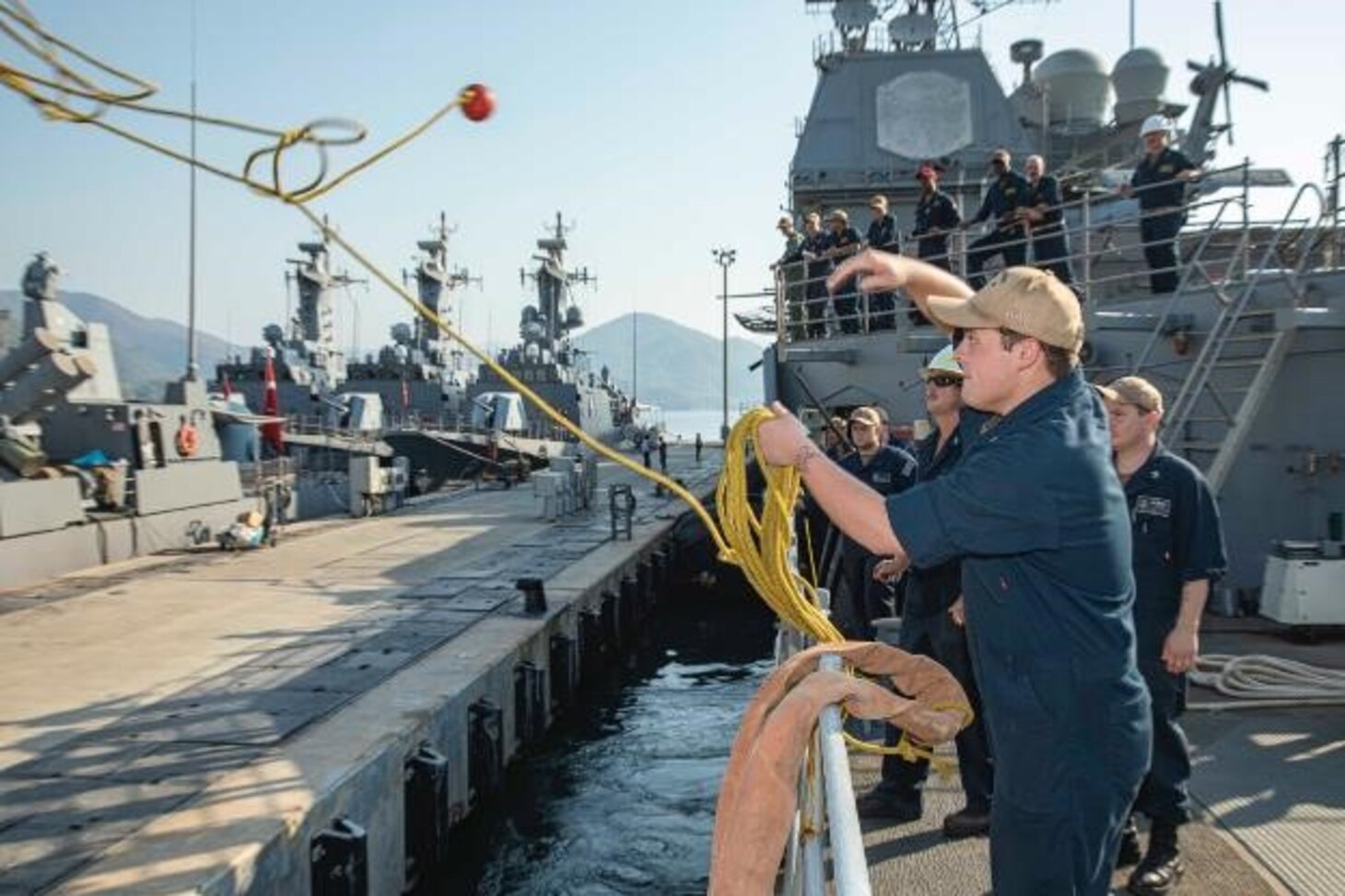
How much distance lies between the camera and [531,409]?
135 feet

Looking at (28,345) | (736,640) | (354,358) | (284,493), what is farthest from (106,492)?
(354,358)

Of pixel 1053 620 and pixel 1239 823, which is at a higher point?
pixel 1053 620

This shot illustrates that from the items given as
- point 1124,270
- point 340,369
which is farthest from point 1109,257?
point 340,369

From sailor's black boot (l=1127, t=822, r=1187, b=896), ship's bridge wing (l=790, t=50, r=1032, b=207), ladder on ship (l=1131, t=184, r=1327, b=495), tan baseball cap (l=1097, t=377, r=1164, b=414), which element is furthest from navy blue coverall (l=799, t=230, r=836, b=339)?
sailor's black boot (l=1127, t=822, r=1187, b=896)

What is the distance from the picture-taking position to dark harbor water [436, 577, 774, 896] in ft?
24.3

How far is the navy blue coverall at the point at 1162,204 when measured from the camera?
9.52m

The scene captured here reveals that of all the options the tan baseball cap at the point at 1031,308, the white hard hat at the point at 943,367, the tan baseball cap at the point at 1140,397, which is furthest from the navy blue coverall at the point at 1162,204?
the tan baseball cap at the point at 1031,308

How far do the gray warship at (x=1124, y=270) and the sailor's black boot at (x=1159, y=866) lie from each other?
3983 mm

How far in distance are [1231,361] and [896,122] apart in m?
14.2

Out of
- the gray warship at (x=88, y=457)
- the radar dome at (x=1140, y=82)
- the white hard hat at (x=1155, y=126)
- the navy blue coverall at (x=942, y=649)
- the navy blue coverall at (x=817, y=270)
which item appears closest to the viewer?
the navy blue coverall at (x=942, y=649)

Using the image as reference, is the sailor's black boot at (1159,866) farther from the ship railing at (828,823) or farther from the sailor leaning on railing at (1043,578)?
the sailor leaning on railing at (1043,578)

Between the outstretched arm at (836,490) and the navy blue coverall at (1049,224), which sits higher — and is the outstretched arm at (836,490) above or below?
below

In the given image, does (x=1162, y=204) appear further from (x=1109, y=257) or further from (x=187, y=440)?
(x=187, y=440)

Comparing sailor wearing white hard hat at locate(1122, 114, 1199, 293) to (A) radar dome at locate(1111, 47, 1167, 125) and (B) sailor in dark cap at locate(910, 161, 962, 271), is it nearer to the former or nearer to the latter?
(B) sailor in dark cap at locate(910, 161, 962, 271)
